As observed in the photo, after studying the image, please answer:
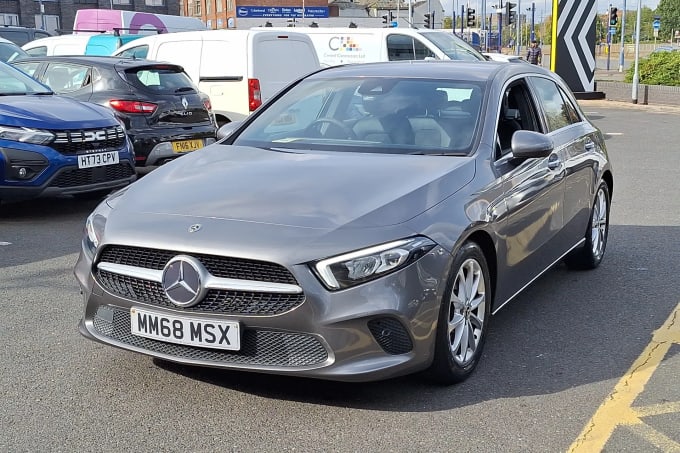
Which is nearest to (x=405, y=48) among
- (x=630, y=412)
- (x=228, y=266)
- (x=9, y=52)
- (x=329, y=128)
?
(x=9, y=52)

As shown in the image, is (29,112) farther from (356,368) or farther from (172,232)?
(356,368)

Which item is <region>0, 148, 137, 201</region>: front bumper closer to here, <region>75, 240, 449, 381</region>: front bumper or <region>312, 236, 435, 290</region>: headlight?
<region>75, 240, 449, 381</region>: front bumper

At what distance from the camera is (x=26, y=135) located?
8344 millimetres

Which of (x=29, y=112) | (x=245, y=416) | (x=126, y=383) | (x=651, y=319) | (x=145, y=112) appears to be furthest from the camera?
(x=145, y=112)

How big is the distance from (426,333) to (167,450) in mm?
1219

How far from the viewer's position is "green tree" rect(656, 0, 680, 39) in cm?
10562

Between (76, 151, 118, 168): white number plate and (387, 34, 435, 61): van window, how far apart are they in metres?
11.0

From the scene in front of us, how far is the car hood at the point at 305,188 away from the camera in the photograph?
13.2 ft

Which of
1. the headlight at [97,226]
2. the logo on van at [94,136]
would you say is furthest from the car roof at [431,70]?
the logo on van at [94,136]

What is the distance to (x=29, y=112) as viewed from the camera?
A: 8.49 m

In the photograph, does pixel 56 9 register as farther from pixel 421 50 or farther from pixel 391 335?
pixel 391 335

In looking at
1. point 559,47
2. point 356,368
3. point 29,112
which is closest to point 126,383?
point 356,368

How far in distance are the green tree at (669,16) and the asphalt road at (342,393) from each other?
346 feet

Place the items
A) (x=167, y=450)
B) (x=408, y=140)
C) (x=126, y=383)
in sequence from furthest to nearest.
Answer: (x=408, y=140) < (x=126, y=383) < (x=167, y=450)
